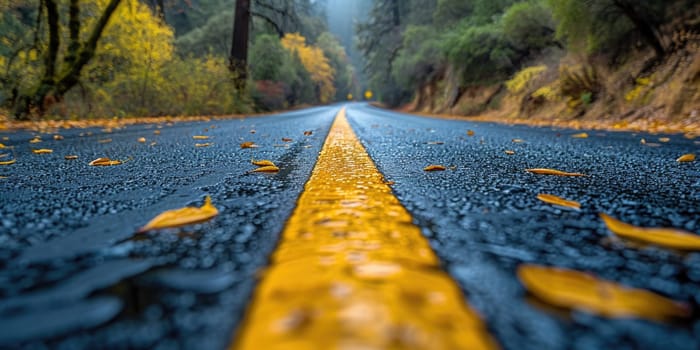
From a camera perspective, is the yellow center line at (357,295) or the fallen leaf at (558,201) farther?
the fallen leaf at (558,201)

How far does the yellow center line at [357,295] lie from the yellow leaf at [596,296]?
0.13 m

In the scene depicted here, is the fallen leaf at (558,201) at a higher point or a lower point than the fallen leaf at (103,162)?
higher

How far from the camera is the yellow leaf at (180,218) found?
808 mm

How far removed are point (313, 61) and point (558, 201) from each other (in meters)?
43.0

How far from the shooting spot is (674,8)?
677cm

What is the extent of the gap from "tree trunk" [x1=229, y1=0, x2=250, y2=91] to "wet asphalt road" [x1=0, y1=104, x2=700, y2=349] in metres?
13.9

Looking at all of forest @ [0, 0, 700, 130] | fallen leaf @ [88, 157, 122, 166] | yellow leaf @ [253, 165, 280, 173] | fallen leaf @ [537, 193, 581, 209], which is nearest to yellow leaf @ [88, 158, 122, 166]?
fallen leaf @ [88, 157, 122, 166]

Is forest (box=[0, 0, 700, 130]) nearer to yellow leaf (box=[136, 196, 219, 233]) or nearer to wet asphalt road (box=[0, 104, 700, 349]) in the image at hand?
wet asphalt road (box=[0, 104, 700, 349])

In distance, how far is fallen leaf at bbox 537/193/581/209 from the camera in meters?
0.98

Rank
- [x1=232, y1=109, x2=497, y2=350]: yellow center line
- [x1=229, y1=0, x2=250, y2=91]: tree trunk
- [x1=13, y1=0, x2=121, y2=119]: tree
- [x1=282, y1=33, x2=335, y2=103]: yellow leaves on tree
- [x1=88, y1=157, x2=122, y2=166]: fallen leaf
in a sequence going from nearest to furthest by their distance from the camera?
[x1=232, y1=109, x2=497, y2=350]: yellow center line, [x1=88, y1=157, x2=122, y2=166]: fallen leaf, [x1=13, y1=0, x2=121, y2=119]: tree, [x1=229, y1=0, x2=250, y2=91]: tree trunk, [x1=282, y1=33, x2=335, y2=103]: yellow leaves on tree

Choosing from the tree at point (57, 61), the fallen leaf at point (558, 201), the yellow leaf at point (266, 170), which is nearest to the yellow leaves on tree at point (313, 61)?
the tree at point (57, 61)

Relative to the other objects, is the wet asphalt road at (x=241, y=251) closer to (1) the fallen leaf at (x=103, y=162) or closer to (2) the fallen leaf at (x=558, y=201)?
(2) the fallen leaf at (x=558, y=201)

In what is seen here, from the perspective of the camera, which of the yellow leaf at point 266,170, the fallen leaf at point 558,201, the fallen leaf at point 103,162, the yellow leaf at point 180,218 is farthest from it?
the fallen leaf at point 103,162

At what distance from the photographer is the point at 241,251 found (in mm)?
661
